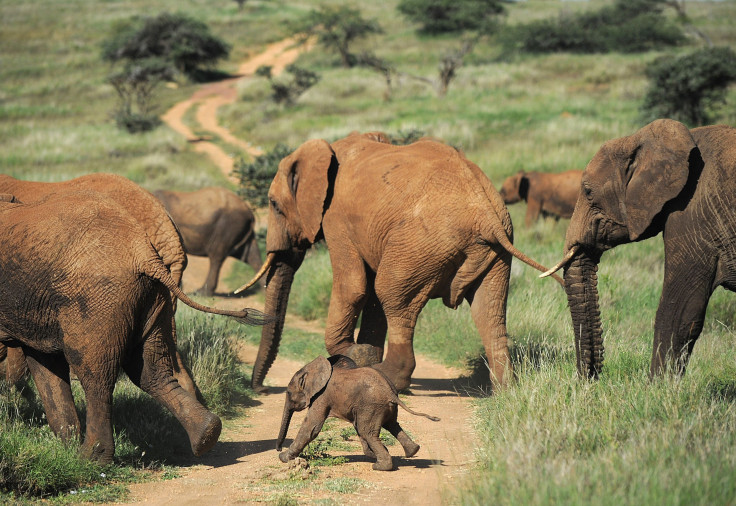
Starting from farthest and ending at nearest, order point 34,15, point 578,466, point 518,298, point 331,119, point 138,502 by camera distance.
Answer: point 34,15
point 331,119
point 518,298
point 138,502
point 578,466

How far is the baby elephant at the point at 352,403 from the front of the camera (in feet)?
18.2

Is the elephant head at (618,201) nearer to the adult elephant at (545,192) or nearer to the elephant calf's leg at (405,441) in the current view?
the elephant calf's leg at (405,441)

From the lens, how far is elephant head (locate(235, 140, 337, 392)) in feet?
25.0

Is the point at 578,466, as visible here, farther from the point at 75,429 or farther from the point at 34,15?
the point at 34,15

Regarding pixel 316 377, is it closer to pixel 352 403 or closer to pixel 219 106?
pixel 352 403

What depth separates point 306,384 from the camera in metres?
5.79

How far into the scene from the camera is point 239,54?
57.8 metres

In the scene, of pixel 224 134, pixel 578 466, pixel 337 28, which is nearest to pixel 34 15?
pixel 337 28

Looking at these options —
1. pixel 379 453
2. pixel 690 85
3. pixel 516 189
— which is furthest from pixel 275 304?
pixel 690 85

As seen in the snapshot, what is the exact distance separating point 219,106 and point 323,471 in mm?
34800

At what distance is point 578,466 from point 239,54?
56.3 meters

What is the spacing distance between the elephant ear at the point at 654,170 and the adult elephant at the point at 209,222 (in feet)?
26.9

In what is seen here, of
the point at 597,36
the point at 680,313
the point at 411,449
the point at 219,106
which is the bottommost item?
the point at 219,106

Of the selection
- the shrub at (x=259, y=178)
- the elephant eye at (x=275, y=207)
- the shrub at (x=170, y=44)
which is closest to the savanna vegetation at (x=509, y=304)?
the elephant eye at (x=275, y=207)
